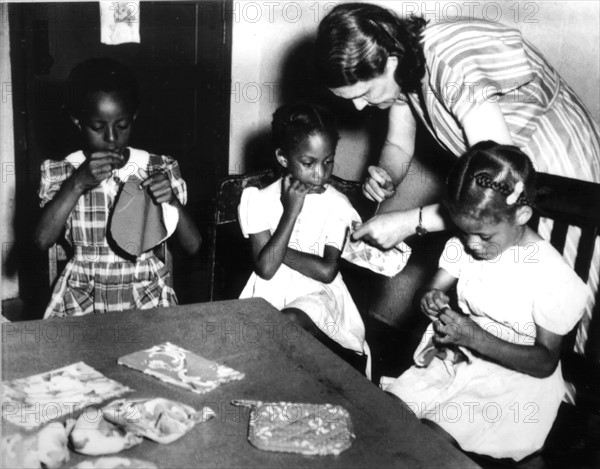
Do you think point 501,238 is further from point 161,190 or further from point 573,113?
point 161,190

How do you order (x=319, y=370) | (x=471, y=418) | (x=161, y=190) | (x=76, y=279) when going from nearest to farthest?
(x=319, y=370) → (x=471, y=418) → (x=161, y=190) → (x=76, y=279)

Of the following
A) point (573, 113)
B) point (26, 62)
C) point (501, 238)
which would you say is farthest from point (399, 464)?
point (26, 62)

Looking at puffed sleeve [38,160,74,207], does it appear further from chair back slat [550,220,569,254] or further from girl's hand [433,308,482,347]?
chair back slat [550,220,569,254]

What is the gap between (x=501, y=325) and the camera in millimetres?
1495

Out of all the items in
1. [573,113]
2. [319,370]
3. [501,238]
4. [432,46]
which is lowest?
[319,370]

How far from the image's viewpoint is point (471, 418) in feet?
4.56

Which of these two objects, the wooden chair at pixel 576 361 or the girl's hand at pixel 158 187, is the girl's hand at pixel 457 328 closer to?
the wooden chair at pixel 576 361

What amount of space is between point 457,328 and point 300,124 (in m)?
0.94

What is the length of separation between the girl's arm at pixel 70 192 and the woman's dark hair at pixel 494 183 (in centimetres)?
102

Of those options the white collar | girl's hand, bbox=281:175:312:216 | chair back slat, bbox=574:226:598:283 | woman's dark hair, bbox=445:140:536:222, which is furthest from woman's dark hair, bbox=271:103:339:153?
chair back slat, bbox=574:226:598:283

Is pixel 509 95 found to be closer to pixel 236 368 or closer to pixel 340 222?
pixel 340 222

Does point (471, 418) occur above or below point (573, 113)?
below

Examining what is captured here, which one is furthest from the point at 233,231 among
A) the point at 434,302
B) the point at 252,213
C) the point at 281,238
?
the point at 434,302

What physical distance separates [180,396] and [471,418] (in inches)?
26.9
